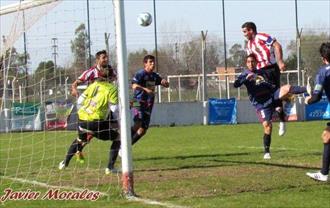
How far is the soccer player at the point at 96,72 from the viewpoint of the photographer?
10602 millimetres

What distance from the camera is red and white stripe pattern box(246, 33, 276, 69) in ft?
40.6

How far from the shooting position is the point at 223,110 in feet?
102

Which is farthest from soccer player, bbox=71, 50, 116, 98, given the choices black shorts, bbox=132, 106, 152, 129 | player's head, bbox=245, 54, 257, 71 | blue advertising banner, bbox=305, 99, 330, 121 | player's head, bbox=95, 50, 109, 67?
blue advertising banner, bbox=305, 99, 330, 121

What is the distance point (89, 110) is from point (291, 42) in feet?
79.6

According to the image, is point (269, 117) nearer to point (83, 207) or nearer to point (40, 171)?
point (40, 171)

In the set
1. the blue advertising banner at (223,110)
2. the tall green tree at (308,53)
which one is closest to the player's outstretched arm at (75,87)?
the blue advertising banner at (223,110)

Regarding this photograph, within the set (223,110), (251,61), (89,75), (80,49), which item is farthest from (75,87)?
(223,110)

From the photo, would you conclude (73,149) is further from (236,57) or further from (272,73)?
(236,57)

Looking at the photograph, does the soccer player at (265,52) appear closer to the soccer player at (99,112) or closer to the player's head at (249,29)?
the player's head at (249,29)

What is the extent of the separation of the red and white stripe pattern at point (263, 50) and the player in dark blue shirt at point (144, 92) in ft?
6.09

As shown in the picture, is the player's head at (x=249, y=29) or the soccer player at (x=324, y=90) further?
the player's head at (x=249, y=29)

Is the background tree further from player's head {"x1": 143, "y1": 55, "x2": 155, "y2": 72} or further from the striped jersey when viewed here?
player's head {"x1": 143, "y1": 55, "x2": 155, "y2": 72}

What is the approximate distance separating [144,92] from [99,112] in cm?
181

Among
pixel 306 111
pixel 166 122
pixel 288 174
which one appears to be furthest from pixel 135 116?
pixel 306 111
